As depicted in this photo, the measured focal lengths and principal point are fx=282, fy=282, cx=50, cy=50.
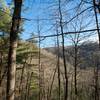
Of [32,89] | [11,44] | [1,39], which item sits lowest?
[32,89]

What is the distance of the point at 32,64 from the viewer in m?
38.4

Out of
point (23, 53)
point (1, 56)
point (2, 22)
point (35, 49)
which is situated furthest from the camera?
point (35, 49)

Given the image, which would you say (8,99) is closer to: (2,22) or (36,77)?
(2,22)

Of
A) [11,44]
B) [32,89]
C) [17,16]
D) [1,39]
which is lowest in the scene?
[32,89]

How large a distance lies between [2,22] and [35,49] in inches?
477

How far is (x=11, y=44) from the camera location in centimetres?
758

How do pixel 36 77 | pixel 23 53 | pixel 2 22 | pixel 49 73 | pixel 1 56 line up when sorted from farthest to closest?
pixel 49 73 → pixel 36 77 → pixel 23 53 → pixel 1 56 → pixel 2 22

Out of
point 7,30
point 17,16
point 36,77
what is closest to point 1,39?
point 7,30

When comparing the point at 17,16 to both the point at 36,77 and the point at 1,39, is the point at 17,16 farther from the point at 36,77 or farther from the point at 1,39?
the point at 36,77

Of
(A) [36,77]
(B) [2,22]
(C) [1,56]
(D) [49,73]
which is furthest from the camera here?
(D) [49,73]

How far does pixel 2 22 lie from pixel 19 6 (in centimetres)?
1790

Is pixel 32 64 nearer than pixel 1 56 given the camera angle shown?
No

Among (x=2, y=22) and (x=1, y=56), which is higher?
(x=2, y=22)

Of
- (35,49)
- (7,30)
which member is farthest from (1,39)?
(35,49)
